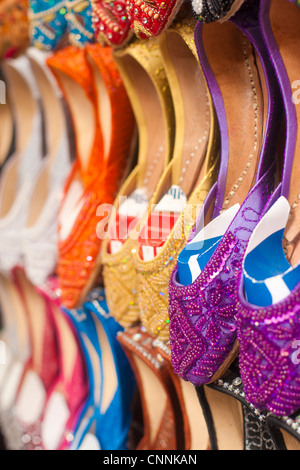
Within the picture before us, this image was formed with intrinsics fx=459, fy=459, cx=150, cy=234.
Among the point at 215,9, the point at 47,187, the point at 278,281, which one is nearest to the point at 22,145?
the point at 47,187

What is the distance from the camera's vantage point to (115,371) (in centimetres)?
98

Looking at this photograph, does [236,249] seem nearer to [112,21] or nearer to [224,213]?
[224,213]

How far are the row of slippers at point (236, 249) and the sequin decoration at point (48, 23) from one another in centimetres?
40

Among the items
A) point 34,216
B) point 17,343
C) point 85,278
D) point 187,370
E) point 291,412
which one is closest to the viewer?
point 291,412

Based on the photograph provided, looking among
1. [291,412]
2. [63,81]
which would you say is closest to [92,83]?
[63,81]

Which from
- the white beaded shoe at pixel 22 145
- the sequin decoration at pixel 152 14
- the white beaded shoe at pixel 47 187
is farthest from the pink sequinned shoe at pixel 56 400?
the sequin decoration at pixel 152 14

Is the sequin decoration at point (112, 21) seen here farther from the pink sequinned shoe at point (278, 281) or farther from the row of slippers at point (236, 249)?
the pink sequinned shoe at point (278, 281)

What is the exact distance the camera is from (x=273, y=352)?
1.51 feet

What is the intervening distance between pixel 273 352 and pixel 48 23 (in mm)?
873

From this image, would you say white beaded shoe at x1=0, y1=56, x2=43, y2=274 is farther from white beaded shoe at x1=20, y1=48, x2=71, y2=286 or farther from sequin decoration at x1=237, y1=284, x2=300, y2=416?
sequin decoration at x1=237, y1=284, x2=300, y2=416

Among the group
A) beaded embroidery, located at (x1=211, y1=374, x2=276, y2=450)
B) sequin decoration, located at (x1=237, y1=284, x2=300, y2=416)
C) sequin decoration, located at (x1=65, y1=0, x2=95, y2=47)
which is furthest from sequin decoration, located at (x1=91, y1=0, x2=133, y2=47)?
beaded embroidery, located at (x1=211, y1=374, x2=276, y2=450)

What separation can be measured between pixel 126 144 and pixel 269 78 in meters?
0.42

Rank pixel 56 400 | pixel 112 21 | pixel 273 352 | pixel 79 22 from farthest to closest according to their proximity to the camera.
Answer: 1. pixel 56 400
2. pixel 79 22
3. pixel 112 21
4. pixel 273 352

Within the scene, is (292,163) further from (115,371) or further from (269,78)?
(115,371)
